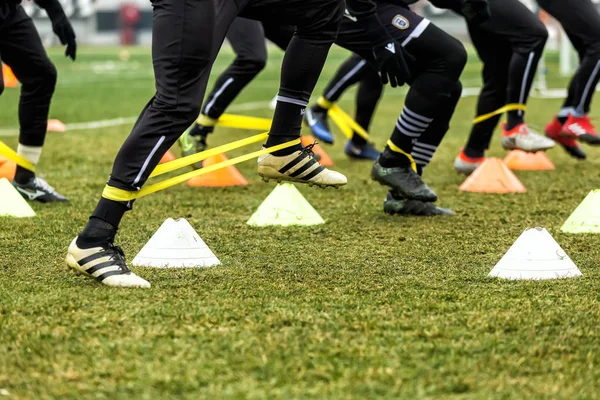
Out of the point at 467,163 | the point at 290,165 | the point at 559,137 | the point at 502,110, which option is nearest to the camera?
the point at 290,165

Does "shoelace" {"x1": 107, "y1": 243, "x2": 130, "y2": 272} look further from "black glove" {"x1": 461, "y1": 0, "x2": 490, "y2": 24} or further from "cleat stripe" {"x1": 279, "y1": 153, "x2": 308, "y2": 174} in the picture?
"black glove" {"x1": 461, "y1": 0, "x2": 490, "y2": 24}

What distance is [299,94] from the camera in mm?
4605

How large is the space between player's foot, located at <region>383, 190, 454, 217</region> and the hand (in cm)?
83

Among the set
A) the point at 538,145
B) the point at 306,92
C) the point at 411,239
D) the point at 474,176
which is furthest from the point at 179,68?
the point at 538,145

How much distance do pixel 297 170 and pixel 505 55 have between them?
12.0 feet

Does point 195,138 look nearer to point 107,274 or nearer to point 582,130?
point 582,130

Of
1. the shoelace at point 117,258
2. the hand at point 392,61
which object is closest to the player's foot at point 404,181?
the hand at point 392,61

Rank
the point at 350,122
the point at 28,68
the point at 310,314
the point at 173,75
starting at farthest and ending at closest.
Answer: the point at 350,122
the point at 28,68
the point at 173,75
the point at 310,314

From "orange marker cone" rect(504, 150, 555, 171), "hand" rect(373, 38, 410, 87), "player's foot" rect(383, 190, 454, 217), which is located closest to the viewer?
"hand" rect(373, 38, 410, 87)

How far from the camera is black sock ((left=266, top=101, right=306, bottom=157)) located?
460cm

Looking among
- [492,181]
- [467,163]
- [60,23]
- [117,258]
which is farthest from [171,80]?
[467,163]

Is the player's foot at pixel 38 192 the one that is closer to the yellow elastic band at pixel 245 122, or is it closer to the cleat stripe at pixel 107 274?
the yellow elastic band at pixel 245 122

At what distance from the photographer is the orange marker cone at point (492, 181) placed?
278 inches

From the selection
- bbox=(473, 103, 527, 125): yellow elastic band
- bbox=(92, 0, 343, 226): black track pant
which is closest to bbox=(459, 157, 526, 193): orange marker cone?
Answer: bbox=(473, 103, 527, 125): yellow elastic band
